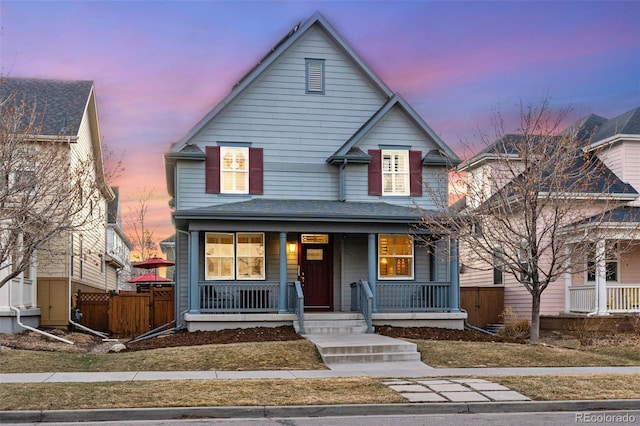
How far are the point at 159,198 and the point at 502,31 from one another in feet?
110

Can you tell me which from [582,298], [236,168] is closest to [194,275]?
[236,168]

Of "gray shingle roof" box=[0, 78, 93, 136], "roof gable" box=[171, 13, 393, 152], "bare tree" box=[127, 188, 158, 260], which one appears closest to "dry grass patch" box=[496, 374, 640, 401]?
"roof gable" box=[171, 13, 393, 152]

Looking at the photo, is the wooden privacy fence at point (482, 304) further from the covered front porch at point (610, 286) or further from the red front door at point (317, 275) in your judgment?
the red front door at point (317, 275)

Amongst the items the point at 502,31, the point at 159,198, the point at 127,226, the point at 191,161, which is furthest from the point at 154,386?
the point at 127,226

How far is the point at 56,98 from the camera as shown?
1005 inches

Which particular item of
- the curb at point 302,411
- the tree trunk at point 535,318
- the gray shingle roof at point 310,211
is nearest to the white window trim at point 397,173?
the gray shingle roof at point 310,211

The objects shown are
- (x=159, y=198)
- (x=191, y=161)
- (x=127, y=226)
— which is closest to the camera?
(x=191, y=161)

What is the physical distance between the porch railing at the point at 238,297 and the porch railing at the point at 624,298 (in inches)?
418

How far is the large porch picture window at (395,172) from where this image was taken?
22.9m

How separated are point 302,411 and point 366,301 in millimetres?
10031

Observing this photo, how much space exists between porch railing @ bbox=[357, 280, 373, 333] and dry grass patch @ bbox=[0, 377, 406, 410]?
7107mm

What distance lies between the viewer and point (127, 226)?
54562 mm

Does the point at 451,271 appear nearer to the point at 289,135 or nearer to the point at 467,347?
the point at 467,347

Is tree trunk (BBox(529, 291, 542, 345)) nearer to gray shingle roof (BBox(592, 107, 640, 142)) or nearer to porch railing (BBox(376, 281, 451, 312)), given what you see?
porch railing (BBox(376, 281, 451, 312))
